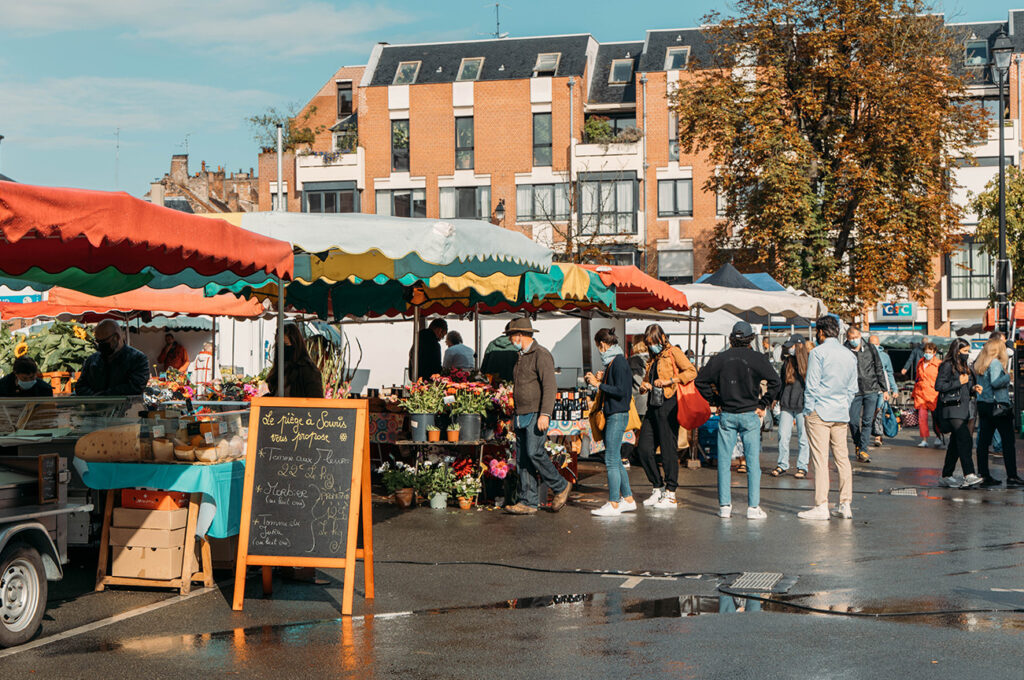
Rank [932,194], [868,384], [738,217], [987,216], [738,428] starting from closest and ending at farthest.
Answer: [738,428]
[868,384]
[932,194]
[738,217]
[987,216]

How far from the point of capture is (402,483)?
40.3 feet

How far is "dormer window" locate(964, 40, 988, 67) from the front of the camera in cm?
5094

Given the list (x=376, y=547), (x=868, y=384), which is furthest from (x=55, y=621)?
(x=868, y=384)

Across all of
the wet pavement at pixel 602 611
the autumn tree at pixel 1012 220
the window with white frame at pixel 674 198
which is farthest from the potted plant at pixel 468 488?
Answer: the window with white frame at pixel 674 198

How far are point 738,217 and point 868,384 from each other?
1498 cm

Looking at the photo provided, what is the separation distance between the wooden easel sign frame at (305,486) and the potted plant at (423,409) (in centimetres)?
423

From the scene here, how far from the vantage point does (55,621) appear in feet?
23.9

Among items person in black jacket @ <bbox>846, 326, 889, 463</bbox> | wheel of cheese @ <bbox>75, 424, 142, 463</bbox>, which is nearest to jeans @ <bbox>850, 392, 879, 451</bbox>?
person in black jacket @ <bbox>846, 326, 889, 463</bbox>

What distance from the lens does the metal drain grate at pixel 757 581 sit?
322 inches

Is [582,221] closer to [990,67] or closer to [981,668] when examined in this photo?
[990,67]

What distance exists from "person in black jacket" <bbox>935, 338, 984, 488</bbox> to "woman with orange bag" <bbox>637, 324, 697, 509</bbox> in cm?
363

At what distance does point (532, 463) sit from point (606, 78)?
42.8m

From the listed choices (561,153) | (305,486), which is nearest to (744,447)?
(305,486)

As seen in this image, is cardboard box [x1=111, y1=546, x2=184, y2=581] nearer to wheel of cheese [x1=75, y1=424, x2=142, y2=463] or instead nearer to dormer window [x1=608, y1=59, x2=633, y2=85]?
wheel of cheese [x1=75, y1=424, x2=142, y2=463]
